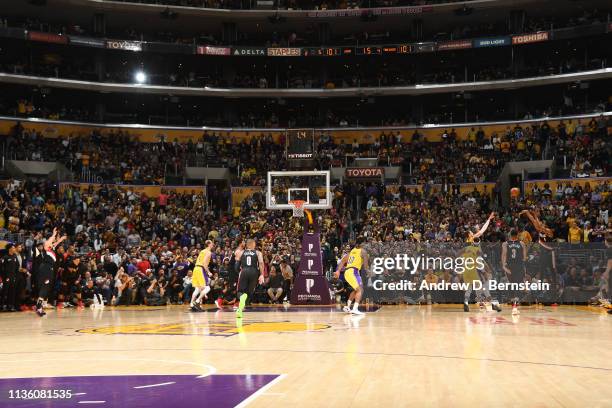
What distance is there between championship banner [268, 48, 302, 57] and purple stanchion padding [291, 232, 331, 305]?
25364mm

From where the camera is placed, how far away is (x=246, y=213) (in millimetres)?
39000

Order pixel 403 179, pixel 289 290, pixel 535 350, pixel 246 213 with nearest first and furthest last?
pixel 535 350 → pixel 289 290 → pixel 246 213 → pixel 403 179

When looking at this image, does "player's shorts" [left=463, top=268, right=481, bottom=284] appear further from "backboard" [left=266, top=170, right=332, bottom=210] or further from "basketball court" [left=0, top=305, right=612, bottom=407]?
"backboard" [left=266, top=170, right=332, bottom=210]

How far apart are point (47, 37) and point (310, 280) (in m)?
27.6

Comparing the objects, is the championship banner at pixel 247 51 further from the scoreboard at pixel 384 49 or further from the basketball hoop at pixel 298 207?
the basketball hoop at pixel 298 207

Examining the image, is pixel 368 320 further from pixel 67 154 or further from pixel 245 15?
pixel 245 15

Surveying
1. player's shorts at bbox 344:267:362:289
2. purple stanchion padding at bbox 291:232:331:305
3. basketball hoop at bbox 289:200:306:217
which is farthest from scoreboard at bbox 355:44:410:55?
player's shorts at bbox 344:267:362:289

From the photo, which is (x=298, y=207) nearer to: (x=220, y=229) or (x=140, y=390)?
(x=220, y=229)

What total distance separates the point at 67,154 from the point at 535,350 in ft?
119

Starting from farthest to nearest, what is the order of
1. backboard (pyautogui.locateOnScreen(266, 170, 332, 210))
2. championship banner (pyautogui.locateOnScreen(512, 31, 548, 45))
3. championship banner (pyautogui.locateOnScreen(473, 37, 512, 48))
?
championship banner (pyautogui.locateOnScreen(473, 37, 512, 48)) < championship banner (pyautogui.locateOnScreen(512, 31, 548, 45)) < backboard (pyautogui.locateOnScreen(266, 170, 332, 210))

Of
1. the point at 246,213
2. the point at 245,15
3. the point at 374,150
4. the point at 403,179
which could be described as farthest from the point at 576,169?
the point at 245,15

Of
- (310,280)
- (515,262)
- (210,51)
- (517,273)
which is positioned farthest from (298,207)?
(210,51)

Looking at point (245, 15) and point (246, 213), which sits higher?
point (245, 15)

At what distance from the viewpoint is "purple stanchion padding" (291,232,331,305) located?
26.0 metres
